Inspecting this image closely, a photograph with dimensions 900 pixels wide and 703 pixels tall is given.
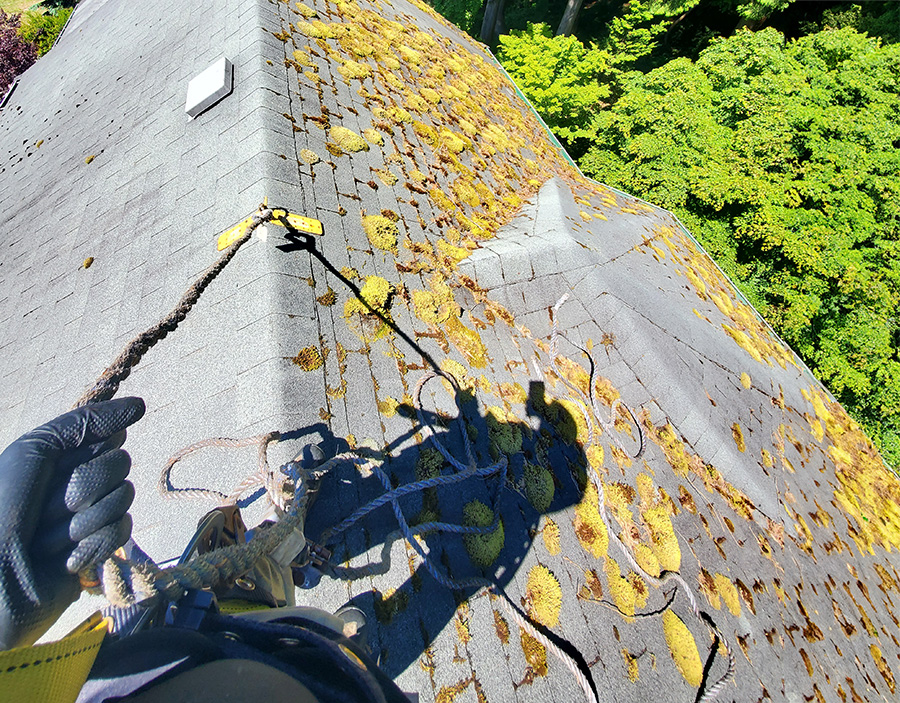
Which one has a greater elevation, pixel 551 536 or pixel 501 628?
pixel 501 628

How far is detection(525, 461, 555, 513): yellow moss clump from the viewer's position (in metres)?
2.52

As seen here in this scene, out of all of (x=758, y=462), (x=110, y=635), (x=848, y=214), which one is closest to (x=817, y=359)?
(x=848, y=214)

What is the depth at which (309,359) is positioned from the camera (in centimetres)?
241

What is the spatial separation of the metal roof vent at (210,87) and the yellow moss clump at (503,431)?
3.33 metres

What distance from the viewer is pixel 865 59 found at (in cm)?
1052

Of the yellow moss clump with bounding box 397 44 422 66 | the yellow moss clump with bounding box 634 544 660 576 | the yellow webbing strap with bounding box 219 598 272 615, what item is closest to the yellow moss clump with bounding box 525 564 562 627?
the yellow moss clump with bounding box 634 544 660 576

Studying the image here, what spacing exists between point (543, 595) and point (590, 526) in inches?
20.7

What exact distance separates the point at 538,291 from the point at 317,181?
190cm

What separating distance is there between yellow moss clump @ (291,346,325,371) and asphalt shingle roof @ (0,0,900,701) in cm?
2

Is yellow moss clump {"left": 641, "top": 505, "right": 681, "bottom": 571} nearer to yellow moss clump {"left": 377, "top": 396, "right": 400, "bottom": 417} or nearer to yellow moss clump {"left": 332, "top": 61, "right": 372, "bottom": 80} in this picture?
yellow moss clump {"left": 377, "top": 396, "right": 400, "bottom": 417}

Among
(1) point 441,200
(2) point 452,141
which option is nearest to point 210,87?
(1) point 441,200

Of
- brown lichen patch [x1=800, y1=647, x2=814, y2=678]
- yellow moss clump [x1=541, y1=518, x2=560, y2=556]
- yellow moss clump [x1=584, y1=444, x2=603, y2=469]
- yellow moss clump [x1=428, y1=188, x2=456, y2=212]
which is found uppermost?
yellow moss clump [x1=428, y1=188, x2=456, y2=212]

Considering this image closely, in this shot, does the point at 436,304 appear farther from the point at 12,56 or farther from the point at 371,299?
the point at 12,56

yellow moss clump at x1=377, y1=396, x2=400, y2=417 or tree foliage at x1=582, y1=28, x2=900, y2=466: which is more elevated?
yellow moss clump at x1=377, y1=396, x2=400, y2=417
